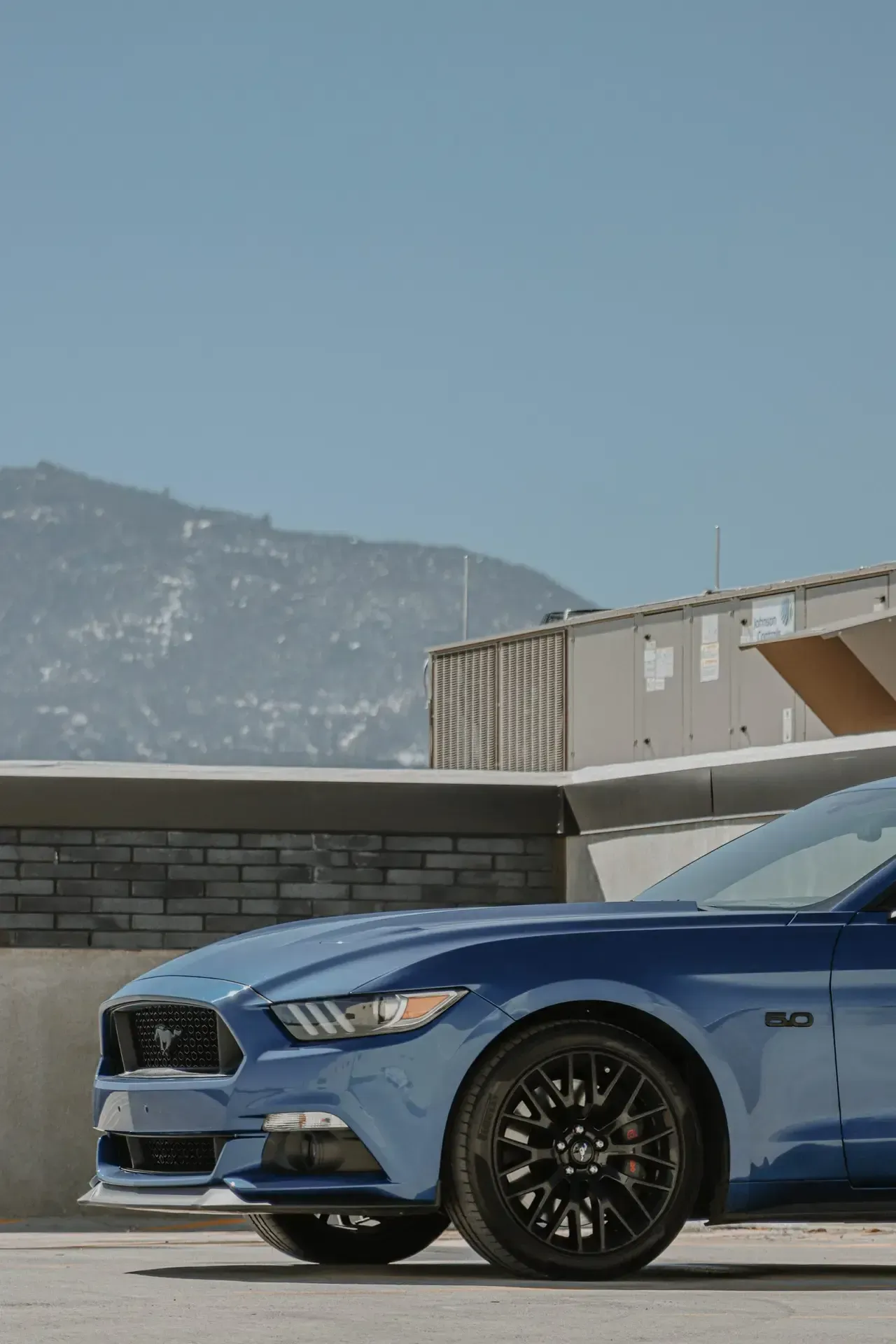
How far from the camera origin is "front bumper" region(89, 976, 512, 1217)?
273 inches

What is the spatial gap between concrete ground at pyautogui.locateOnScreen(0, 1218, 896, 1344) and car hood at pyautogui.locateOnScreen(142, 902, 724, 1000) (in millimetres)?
856

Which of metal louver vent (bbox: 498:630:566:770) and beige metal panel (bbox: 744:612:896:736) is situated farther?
metal louver vent (bbox: 498:630:566:770)

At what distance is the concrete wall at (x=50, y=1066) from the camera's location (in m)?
15.4

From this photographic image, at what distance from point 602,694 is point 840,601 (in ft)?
18.0

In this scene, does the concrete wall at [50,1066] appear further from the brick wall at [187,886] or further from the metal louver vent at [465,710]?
the metal louver vent at [465,710]

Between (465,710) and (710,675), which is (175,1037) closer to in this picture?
(710,675)

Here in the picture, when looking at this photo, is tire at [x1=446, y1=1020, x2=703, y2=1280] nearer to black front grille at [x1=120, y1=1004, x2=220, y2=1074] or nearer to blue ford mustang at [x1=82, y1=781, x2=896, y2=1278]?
blue ford mustang at [x1=82, y1=781, x2=896, y2=1278]

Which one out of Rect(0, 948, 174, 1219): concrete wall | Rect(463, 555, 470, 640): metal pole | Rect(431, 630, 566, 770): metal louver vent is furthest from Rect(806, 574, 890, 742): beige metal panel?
Rect(0, 948, 174, 1219): concrete wall

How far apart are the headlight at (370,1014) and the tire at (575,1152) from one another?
0.21 metres

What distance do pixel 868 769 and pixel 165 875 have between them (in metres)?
5.22

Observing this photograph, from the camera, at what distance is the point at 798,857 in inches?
320

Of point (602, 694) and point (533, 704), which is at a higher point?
point (533, 704)

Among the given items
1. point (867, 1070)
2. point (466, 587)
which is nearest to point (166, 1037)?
point (867, 1070)

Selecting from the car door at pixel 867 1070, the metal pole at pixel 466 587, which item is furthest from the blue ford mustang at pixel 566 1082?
the metal pole at pixel 466 587
